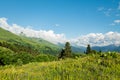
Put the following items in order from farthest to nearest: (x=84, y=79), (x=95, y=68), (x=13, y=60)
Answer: (x=13, y=60) < (x=95, y=68) < (x=84, y=79)

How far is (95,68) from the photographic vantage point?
1157 cm

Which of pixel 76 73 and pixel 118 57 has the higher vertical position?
pixel 118 57

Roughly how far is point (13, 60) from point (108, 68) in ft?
382

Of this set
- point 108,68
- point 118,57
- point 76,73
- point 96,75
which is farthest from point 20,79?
point 118,57

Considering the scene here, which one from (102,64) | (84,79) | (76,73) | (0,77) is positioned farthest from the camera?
(102,64)

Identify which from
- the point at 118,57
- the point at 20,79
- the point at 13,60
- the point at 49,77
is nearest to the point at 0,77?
the point at 20,79

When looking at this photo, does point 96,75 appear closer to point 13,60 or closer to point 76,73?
point 76,73

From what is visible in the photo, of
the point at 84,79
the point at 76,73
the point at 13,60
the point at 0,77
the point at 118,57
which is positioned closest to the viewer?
the point at 0,77

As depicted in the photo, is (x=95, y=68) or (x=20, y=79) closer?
(x=20, y=79)

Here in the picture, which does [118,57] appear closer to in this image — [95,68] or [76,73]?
[95,68]

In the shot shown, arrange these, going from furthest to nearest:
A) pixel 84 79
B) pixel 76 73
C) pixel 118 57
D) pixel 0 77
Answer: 1. pixel 118 57
2. pixel 76 73
3. pixel 84 79
4. pixel 0 77

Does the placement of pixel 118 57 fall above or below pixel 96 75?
above

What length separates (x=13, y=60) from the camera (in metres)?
124

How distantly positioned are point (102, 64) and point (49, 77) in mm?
3790
